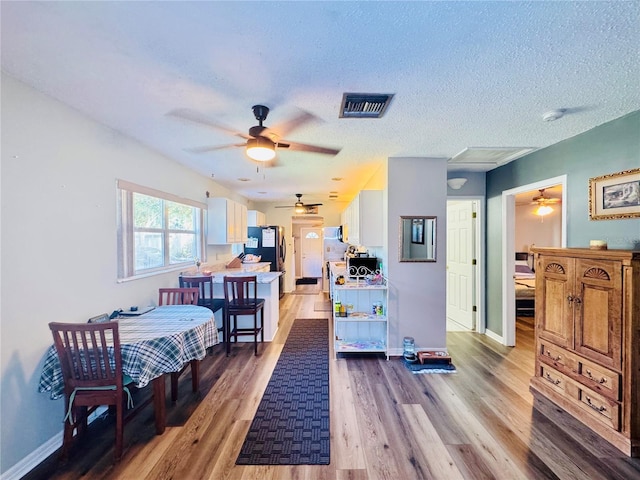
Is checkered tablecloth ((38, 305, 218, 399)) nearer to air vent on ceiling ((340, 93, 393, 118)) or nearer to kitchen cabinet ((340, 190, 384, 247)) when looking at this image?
air vent on ceiling ((340, 93, 393, 118))

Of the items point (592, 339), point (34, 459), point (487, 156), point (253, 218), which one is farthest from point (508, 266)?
point (253, 218)

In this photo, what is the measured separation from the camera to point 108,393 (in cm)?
186

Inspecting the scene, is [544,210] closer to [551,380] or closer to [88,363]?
[551,380]

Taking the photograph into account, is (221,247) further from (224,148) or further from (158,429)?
(158,429)

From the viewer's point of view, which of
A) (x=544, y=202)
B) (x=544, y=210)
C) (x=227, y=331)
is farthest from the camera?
(x=544, y=210)

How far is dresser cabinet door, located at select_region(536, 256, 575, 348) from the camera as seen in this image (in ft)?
7.79

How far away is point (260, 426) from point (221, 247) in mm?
3591

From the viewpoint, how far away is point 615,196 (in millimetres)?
2357

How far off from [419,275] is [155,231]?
319 centimetres

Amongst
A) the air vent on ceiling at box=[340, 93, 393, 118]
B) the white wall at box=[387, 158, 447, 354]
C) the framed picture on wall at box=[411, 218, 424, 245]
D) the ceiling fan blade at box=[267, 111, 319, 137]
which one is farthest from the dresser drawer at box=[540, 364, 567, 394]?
the ceiling fan blade at box=[267, 111, 319, 137]

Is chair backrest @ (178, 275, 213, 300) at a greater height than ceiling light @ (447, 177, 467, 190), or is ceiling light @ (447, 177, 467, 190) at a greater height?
ceiling light @ (447, 177, 467, 190)

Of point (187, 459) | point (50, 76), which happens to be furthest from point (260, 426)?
point (50, 76)

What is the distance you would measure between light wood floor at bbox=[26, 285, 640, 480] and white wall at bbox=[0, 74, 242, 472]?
512 millimetres

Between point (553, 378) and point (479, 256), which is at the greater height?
point (479, 256)
